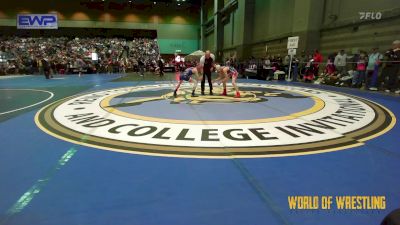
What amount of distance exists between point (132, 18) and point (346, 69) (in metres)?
35.9

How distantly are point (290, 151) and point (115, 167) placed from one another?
227 cm

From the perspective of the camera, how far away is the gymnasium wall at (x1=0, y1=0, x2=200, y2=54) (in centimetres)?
3819

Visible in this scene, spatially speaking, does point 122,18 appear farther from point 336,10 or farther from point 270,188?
point 270,188

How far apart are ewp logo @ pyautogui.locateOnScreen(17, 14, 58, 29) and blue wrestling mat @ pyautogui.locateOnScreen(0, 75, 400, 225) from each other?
24227mm

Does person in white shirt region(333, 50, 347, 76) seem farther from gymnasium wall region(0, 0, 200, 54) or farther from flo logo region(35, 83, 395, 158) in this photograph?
gymnasium wall region(0, 0, 200, 54)

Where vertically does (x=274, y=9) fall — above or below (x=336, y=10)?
above

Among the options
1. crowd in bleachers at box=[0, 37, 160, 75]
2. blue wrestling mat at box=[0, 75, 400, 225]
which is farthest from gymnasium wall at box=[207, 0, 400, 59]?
crowd in bleachers at box=[0, 37, 160, 75]

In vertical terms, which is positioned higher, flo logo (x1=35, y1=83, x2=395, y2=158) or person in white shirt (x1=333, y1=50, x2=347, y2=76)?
person in white shirt (x1=333, y1=50, x2=347, y2=76)

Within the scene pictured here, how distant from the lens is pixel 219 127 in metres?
4.86

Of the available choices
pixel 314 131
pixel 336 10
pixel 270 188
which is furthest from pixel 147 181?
pixel 336 10

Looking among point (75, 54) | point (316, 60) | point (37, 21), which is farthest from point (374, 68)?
point (75, 54)

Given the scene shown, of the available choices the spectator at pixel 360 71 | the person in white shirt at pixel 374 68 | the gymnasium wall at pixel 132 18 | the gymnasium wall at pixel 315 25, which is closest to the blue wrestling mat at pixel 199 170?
the person in white shirt at pixel 374 68

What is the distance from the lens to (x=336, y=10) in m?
14.9

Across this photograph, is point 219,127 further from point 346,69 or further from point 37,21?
point 37,21
